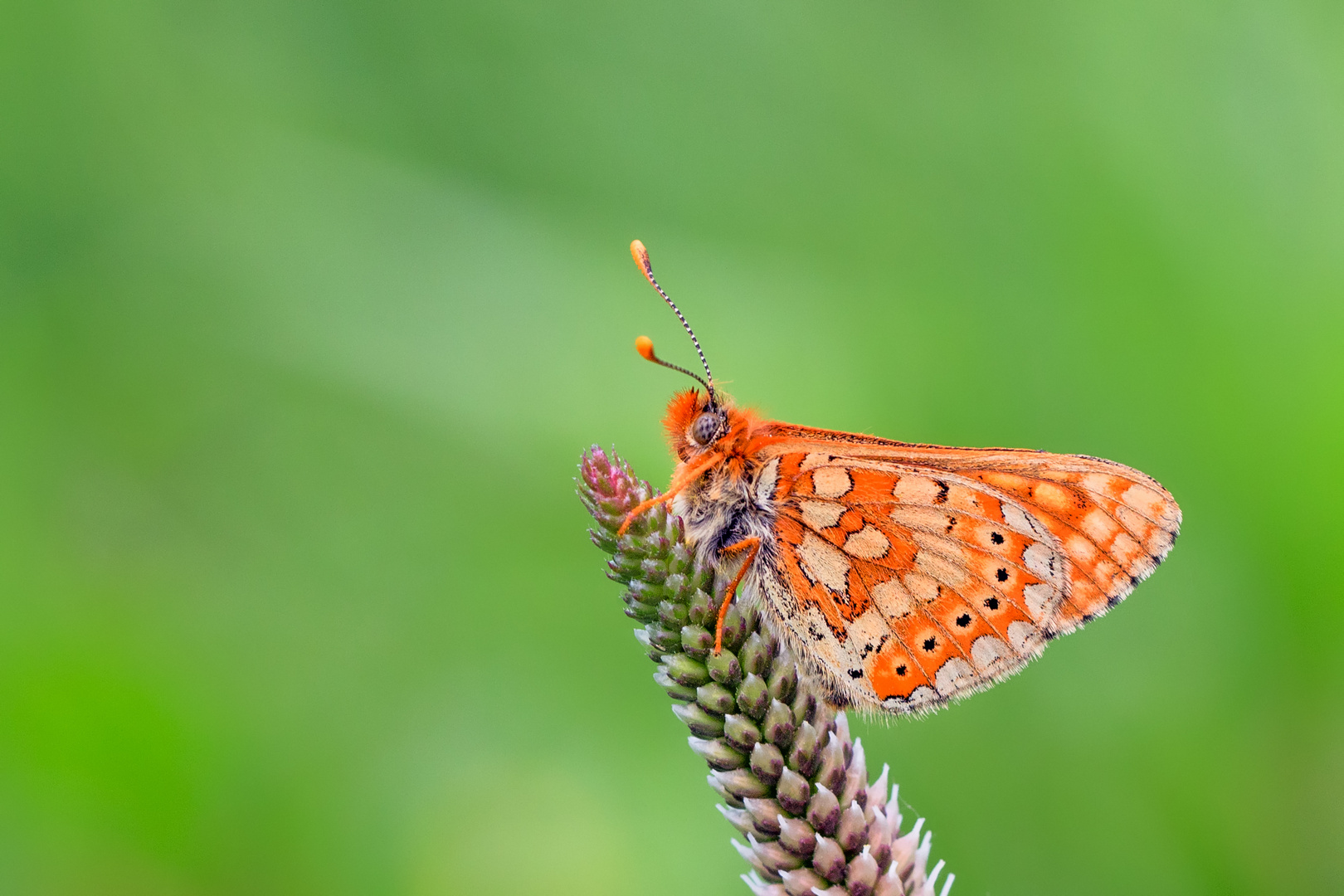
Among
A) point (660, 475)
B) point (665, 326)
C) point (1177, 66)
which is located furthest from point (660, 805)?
point (1177, 66)

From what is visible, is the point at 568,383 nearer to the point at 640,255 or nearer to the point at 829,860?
the point at 640,255

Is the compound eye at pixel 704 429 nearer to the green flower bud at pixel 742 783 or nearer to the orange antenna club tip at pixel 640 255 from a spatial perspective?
the orange antenna club tip at pixel 640 255

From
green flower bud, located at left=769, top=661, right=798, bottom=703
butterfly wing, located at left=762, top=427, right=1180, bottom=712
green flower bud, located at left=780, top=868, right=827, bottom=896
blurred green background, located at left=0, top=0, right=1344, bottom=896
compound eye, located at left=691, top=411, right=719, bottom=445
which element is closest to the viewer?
green flower bud, located at left=780, top=868, right=827, bottom=896

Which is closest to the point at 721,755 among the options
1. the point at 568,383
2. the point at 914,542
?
the point at 914,542

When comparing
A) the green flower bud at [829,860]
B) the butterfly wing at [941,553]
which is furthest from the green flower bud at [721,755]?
the butterfly wing at [941,553]

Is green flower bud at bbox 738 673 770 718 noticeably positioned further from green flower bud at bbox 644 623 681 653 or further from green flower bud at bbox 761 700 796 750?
green flower bud at bbox 644 623 681 653

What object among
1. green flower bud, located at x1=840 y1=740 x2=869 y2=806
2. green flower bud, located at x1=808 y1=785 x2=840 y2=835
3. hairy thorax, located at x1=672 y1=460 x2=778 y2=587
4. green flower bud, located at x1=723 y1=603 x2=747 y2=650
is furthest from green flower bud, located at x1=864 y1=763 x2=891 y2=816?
hairy thorax, located at x1=672 y1=460 x2=778 y2=587
